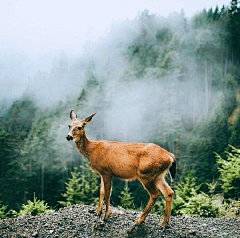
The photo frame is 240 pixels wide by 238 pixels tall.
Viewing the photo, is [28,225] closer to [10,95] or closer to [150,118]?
[10,95]

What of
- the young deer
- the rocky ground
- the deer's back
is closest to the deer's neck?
the young deer

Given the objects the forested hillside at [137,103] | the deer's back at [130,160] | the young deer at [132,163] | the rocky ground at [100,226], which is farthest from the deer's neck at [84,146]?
the forested hillside at [137,103]

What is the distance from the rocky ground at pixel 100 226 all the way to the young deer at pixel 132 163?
227 mm

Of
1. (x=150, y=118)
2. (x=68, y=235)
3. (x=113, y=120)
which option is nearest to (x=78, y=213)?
(x=68, y=235)

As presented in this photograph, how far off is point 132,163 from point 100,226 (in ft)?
4.30

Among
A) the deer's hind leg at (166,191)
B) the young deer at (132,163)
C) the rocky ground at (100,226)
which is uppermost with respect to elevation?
the young deer at (132,163)

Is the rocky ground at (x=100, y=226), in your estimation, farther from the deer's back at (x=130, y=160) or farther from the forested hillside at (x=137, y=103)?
the forested hillside at (x=137, y=103)

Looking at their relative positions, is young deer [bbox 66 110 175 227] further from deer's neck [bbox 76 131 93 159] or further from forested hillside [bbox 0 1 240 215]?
forested hillside [bbox 0 1 240 215]

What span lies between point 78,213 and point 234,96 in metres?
19.8

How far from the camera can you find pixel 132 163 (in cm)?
503

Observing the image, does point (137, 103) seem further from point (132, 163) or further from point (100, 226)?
point (100, 226)

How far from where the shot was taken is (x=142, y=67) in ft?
83.1

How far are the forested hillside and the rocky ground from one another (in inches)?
391

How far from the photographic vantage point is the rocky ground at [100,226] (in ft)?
16.3
